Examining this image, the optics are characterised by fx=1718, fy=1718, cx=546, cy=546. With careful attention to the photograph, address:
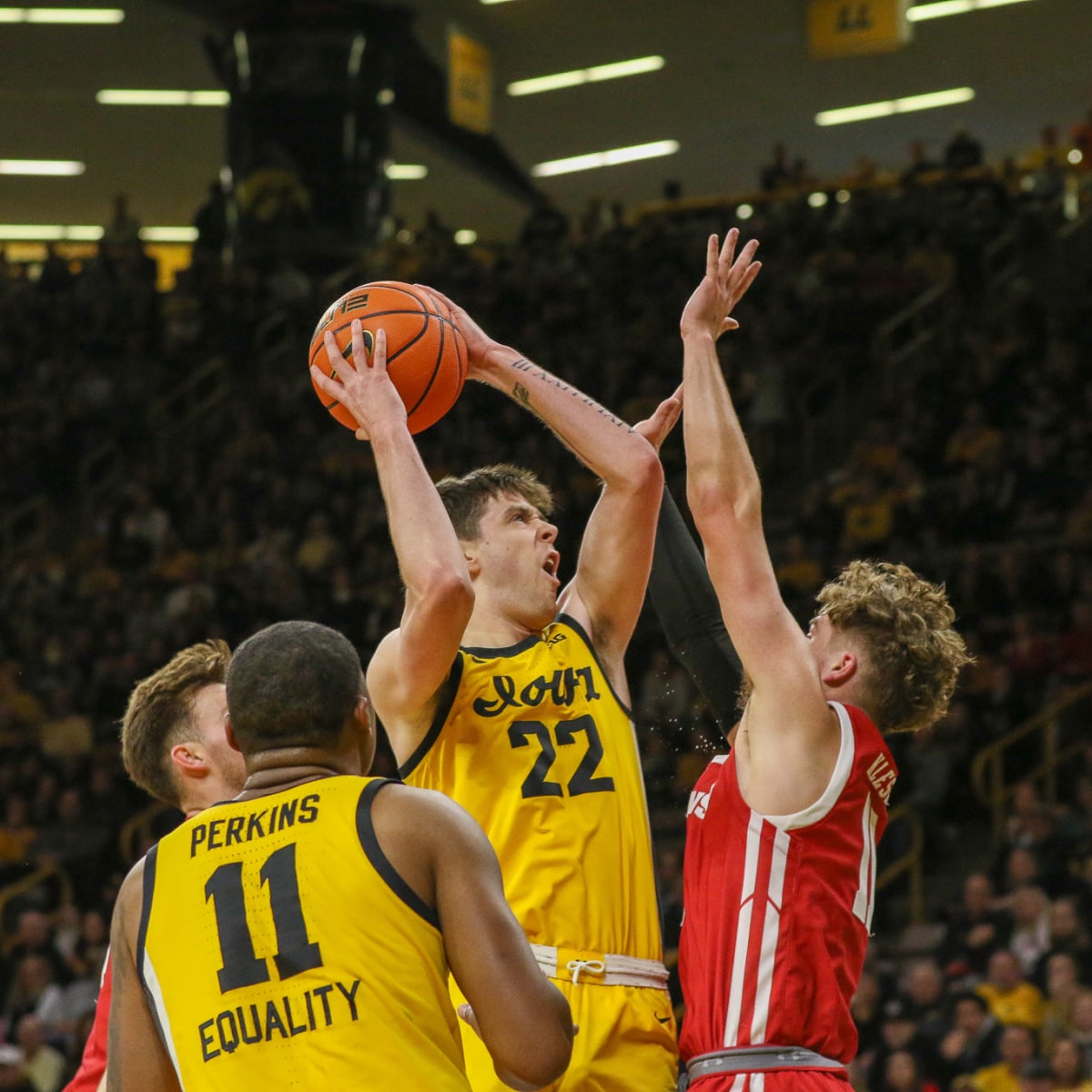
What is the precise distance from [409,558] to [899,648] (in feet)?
3.70

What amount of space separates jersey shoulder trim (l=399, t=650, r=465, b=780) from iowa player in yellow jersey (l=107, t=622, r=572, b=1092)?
0.91 m

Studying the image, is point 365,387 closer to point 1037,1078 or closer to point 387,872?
point 387,872

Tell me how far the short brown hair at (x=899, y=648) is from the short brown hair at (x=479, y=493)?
888 millimetres

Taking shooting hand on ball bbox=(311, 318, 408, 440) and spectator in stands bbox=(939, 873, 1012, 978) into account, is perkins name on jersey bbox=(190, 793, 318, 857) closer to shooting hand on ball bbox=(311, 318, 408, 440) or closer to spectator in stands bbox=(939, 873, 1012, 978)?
shooting hand on ball bbox=(311, 318, 408, 440)

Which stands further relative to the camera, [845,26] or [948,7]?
[948,7]

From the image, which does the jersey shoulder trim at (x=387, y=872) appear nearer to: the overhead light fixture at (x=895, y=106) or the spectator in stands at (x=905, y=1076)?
the spectator in stands at (x=905, y=1076)

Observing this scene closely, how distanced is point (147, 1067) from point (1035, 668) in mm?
10999

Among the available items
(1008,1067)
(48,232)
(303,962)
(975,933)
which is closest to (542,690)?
(303,962)

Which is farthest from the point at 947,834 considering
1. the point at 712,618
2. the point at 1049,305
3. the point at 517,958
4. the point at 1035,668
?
the point at 517,958

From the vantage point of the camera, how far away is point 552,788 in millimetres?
3951

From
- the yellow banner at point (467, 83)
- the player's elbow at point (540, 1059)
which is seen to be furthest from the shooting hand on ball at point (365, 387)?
the yellow banner at point (467, 83)

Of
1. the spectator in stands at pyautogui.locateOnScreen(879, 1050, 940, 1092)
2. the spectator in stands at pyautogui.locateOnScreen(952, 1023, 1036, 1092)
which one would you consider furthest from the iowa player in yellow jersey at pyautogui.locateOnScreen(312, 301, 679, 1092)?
the spectator in stands at pyautogui.locateOnScreen(879, 1050, 940, 1092)

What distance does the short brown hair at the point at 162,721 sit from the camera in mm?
4301

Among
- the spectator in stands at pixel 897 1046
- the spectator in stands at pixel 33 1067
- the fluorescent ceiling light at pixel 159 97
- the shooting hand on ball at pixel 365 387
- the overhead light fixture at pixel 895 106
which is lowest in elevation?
the spectator in stands at pixel 33 1067
